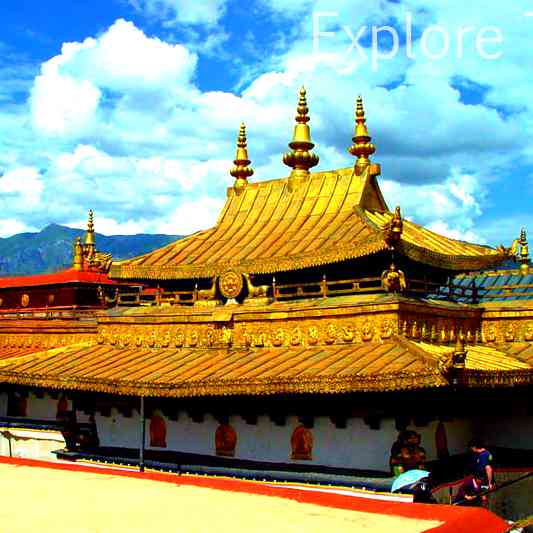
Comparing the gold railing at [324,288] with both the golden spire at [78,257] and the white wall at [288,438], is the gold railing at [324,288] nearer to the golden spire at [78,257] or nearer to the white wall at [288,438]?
the white wall at [288,438]

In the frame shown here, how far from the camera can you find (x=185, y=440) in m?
15.6

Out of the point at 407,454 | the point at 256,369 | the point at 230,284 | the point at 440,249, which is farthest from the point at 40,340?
the point at 407,454

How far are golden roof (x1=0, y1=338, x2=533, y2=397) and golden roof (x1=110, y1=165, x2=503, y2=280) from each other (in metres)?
1.88

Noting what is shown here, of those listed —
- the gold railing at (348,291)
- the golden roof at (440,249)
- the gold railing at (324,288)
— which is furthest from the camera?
the golden roof at (440,249)

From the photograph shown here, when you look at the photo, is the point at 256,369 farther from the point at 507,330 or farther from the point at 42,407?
the point at 42,407

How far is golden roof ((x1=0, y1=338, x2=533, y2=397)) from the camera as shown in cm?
1199

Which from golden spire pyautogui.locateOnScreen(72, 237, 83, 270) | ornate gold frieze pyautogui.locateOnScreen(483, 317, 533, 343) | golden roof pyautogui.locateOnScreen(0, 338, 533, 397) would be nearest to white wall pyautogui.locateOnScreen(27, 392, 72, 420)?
golden roof pyautogui.locateOnScreen(0, 338, 533, 397)

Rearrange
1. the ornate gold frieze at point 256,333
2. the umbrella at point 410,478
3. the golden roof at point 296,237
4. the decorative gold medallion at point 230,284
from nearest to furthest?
the umbrella at point 410,478 → the ornate gold frieze at point 256,333 → the golden roof at point 296,237 → the decorative gold medallion at point 230,284

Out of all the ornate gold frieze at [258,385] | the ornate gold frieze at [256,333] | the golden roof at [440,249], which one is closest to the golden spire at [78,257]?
the ornate gold frieze at [256,333]

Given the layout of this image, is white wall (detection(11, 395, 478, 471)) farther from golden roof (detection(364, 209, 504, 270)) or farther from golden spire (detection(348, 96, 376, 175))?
golden spire (detection(348, 96, 376, 175))

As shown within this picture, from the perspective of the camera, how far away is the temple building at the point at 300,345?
42.8ft

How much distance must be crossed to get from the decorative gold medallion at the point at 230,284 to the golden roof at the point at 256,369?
51.1 inches

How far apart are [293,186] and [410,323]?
20.8 ft

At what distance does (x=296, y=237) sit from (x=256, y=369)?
161 inches
